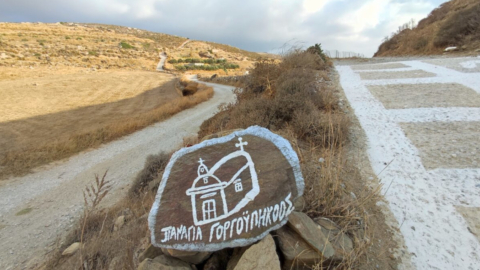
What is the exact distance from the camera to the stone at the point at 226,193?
1.93 m

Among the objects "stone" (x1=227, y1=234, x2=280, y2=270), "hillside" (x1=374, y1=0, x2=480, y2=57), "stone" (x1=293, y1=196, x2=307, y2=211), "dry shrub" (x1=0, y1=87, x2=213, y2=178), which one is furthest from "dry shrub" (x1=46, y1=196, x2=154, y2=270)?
"hillside" (x1=374, y1=0, x2=480, y2=57)

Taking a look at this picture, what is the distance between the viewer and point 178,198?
2.13 meters

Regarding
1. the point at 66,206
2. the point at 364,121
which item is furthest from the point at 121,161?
the point at 364,121

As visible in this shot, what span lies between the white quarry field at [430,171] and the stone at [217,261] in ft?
6.26

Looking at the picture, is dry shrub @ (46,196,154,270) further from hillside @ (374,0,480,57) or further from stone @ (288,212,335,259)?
hillside @ (374,0,480,57)

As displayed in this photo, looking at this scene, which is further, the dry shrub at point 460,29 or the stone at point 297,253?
the dry shrub at point 460,29

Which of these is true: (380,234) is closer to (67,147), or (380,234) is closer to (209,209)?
(209,209)

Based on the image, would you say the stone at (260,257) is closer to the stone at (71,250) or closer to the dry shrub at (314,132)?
the dry shrub at (314,132)

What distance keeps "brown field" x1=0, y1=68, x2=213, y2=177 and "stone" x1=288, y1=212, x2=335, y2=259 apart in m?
8.86

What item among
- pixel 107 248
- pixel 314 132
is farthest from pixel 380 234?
pixel 107 248

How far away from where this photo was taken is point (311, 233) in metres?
2.00

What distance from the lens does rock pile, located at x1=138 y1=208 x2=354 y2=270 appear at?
1.80 m

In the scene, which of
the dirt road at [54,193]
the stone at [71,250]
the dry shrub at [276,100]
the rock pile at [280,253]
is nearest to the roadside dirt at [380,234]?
the rock pile at [280,253]

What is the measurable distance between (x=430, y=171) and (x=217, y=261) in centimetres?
367
